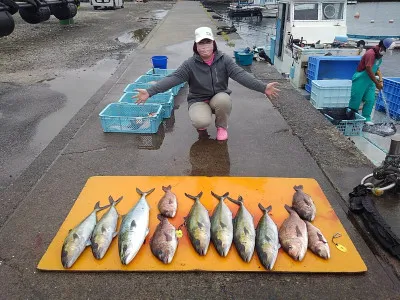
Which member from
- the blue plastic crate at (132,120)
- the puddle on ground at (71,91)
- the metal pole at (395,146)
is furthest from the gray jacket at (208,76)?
the puddle on ground at (71,91)

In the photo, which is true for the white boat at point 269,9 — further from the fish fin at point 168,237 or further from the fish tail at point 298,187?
Result: the fish fin at point 168,237

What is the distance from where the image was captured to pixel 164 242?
265cm

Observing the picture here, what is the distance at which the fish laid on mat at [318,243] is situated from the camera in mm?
2598

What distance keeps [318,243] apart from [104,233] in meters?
1.77

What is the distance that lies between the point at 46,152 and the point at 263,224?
124 inches

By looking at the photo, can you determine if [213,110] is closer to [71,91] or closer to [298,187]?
[298,187]

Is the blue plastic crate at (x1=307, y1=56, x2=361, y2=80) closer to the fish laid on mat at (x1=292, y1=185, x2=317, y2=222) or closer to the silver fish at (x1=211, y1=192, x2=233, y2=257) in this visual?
the fish laid on mat at (x1=292, y1=185, x2=317, y2=222)

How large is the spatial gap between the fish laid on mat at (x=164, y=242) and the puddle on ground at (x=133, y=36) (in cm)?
1226

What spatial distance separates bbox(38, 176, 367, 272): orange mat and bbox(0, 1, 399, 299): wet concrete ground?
0.23ft

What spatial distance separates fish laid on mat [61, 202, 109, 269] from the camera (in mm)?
2557

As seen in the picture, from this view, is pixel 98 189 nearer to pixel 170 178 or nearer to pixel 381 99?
pixel 170 178

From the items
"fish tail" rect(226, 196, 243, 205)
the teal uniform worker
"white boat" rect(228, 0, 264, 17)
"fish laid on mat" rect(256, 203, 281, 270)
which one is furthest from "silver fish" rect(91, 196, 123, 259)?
"white boat" rect(228, 0, 264, 17)

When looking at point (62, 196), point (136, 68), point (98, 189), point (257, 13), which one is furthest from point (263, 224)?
point (257, 13)

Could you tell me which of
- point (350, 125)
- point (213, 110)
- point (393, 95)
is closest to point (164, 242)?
point (213, 110)
